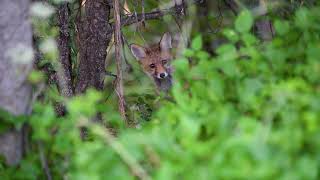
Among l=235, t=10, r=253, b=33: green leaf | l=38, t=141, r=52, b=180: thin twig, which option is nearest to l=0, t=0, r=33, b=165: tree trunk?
l=38, t=141, r=52, b=180: thin twig

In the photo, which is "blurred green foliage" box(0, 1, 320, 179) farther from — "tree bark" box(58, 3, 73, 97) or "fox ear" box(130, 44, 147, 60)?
"fox ear" box(130, 44, 147, 60)

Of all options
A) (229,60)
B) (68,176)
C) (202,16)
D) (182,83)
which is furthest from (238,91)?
(202,16)

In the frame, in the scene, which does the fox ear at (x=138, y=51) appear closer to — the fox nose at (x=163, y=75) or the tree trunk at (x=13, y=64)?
the fox nose at (x=163, y=75)

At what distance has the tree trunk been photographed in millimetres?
3082

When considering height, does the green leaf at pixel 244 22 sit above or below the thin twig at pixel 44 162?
above

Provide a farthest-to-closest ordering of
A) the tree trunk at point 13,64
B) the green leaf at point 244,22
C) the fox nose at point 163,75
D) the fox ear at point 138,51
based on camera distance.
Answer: the fox ear at point 138,51, the fox nose at point 163,75, the tree trunk at point 13,64, the green leaf at point 244,22

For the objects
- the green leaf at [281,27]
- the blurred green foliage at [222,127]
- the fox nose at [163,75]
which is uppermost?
the green leaf at [281,27]

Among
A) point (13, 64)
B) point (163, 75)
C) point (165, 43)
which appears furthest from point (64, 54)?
point (165, 43)

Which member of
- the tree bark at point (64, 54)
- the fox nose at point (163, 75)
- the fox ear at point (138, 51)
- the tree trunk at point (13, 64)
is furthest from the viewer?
the fox ear at point (138, 51)

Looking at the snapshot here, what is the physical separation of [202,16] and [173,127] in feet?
13.6

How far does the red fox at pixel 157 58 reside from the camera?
8.51 meters

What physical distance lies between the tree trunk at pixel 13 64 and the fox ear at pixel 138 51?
231 inches

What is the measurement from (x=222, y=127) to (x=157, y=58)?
257 inches

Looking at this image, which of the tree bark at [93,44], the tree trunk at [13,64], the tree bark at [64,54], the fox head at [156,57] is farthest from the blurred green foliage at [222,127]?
the fox head at [156,57]
